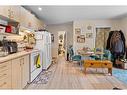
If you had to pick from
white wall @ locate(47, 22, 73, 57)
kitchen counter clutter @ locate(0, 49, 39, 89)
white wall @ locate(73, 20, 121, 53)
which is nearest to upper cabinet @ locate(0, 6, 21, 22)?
kitchen counter clutter @ locate(0, 49, 39, 89)

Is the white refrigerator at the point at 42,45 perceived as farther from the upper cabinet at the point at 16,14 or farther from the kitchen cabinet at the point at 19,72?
the kitchen cabinet at the point at 19,72

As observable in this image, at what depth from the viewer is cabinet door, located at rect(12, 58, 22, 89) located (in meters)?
3.50

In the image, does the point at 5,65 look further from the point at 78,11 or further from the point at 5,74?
the point at 78,11

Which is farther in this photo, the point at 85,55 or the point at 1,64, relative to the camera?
the point at 85,55

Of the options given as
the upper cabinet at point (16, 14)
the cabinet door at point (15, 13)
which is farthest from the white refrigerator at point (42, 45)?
the cabinet door at point (15, 13)

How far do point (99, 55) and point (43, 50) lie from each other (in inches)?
93.6

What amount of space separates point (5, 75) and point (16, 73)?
2.09 ft

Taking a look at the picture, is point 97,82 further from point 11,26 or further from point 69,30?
point 69,30

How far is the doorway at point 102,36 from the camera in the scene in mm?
9758

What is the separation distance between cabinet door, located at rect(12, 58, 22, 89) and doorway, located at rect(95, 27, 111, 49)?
655 centimetres

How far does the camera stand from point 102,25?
31.7 feet

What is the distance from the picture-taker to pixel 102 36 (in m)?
9.83

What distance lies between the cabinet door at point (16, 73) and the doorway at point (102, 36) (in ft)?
21.5

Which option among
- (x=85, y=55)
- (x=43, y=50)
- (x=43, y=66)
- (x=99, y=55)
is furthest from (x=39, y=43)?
(x=99, y=55)
